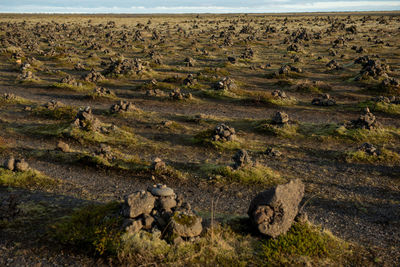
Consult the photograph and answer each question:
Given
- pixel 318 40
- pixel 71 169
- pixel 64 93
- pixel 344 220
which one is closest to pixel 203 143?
pixel 71 169

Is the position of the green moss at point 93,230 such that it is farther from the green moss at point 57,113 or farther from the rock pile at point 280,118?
the green moss at point 57,113

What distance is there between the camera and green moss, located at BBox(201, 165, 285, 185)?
15.2 metres

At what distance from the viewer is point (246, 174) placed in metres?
15.4

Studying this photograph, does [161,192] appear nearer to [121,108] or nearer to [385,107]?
[121,108]

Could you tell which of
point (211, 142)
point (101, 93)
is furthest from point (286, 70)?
point (211, 142)

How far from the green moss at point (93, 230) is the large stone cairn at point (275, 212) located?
12.8 feet

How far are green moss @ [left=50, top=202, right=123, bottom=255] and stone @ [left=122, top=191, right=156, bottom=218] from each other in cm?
34

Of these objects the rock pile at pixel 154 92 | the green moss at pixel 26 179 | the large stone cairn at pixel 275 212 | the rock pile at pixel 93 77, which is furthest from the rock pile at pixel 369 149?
the rock pile at pixel 93 77

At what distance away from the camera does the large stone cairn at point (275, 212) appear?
31.5 feet

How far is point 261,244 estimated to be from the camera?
9.41m

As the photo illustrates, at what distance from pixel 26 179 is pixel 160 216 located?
767 centimetres

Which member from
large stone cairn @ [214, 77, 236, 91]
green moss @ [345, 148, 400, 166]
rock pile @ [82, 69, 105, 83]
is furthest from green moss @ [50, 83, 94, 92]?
green moss @ [345, 148, 400, 166]

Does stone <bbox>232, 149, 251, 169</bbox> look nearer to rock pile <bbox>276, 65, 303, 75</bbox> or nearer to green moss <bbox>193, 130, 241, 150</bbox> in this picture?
green moss <bbox>193, 130, 241, 150</bbox>

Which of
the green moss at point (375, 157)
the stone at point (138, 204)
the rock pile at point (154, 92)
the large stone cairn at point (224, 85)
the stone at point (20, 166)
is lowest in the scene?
the green moss at point (375, 157)
